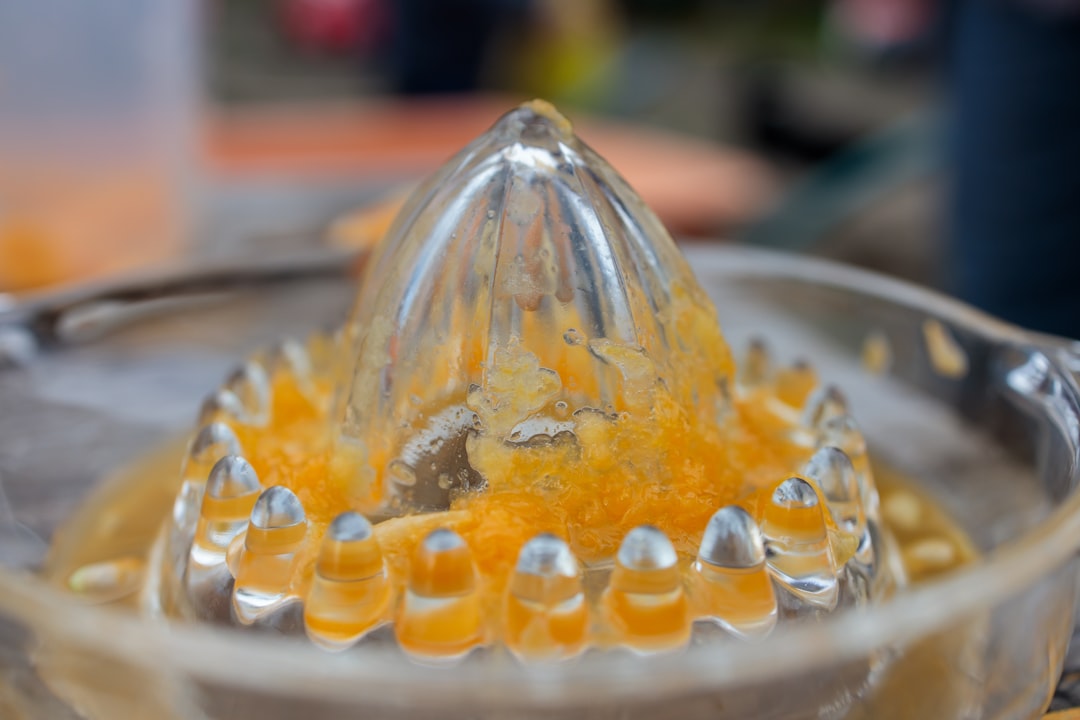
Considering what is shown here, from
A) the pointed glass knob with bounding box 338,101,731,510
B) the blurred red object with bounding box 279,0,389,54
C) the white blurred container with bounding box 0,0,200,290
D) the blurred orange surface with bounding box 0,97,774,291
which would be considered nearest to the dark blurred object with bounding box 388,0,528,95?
the blurred orange surface with bounding box 0,97,774,291

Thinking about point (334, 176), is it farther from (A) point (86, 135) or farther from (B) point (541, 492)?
(B) point (541, 492)

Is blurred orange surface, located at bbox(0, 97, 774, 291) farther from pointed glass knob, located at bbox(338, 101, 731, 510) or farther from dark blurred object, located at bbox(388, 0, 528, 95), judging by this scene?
pointed glass knob, located at bbox(338, 101, 731, 510)

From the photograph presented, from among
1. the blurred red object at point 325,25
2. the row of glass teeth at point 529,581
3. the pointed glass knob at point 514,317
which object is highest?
the pointed glass knob at point 514,317

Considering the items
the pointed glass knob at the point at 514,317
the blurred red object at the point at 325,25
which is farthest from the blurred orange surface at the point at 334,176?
the blurred red object at the point at 325,25

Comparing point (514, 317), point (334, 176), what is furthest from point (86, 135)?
point (514, 317)

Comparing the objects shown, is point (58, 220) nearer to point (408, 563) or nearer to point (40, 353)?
point (40, 353)

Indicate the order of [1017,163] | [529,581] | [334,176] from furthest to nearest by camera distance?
[334,176]
[1017,163]
[529,581]

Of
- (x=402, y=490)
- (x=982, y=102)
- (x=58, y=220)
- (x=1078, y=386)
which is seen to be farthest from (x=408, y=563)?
(x=982, y=102)

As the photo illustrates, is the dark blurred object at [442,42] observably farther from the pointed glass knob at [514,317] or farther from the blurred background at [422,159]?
the pointed glass knob at [514,317]
